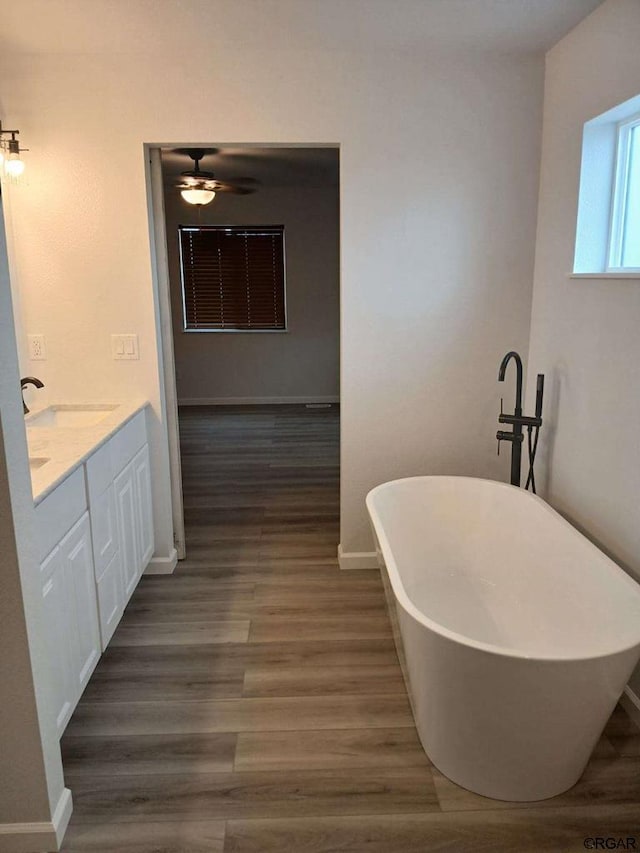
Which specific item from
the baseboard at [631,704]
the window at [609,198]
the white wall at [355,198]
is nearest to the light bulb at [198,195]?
the white wall at [355,198]

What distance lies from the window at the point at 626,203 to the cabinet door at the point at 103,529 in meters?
2.27

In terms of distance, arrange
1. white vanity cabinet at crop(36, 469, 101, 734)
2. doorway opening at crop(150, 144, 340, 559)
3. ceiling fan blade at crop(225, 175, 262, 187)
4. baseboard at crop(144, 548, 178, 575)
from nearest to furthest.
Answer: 1. white vanity cabinet at crop(36, 469, 101, 734)
2. baseboard at crop(144, 548, 178, 575)
3. ceiling fan blade at crop(225, 175, 262, 187)
4. doorway opening at crop(150, 144, 340, 559)

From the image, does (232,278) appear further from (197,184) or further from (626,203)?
(626,203)

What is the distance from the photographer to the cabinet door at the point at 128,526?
2896mm

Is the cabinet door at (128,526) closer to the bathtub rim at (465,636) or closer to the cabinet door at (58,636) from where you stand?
the cabinet door at (58,636)

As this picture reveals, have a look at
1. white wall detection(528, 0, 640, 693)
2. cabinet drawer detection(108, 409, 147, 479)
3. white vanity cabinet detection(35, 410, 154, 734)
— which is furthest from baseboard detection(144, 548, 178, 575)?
Result: white wall detection(528, 0, 640, 693)

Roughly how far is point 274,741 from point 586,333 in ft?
6.43

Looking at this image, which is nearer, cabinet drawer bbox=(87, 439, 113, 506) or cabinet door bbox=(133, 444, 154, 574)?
cabinet drawer bbox=(87, 439, 113, 506)

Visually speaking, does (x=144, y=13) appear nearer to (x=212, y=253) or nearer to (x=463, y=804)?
(x=463, y=804)

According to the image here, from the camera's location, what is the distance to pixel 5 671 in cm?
173

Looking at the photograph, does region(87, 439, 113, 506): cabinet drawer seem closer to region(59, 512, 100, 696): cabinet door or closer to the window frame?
region(59, 512, 100, 696): cabinet door

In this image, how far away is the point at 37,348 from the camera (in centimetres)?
332

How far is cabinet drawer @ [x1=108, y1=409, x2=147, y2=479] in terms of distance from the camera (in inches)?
111

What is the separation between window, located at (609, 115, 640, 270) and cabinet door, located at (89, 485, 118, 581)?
2266 millimetres
